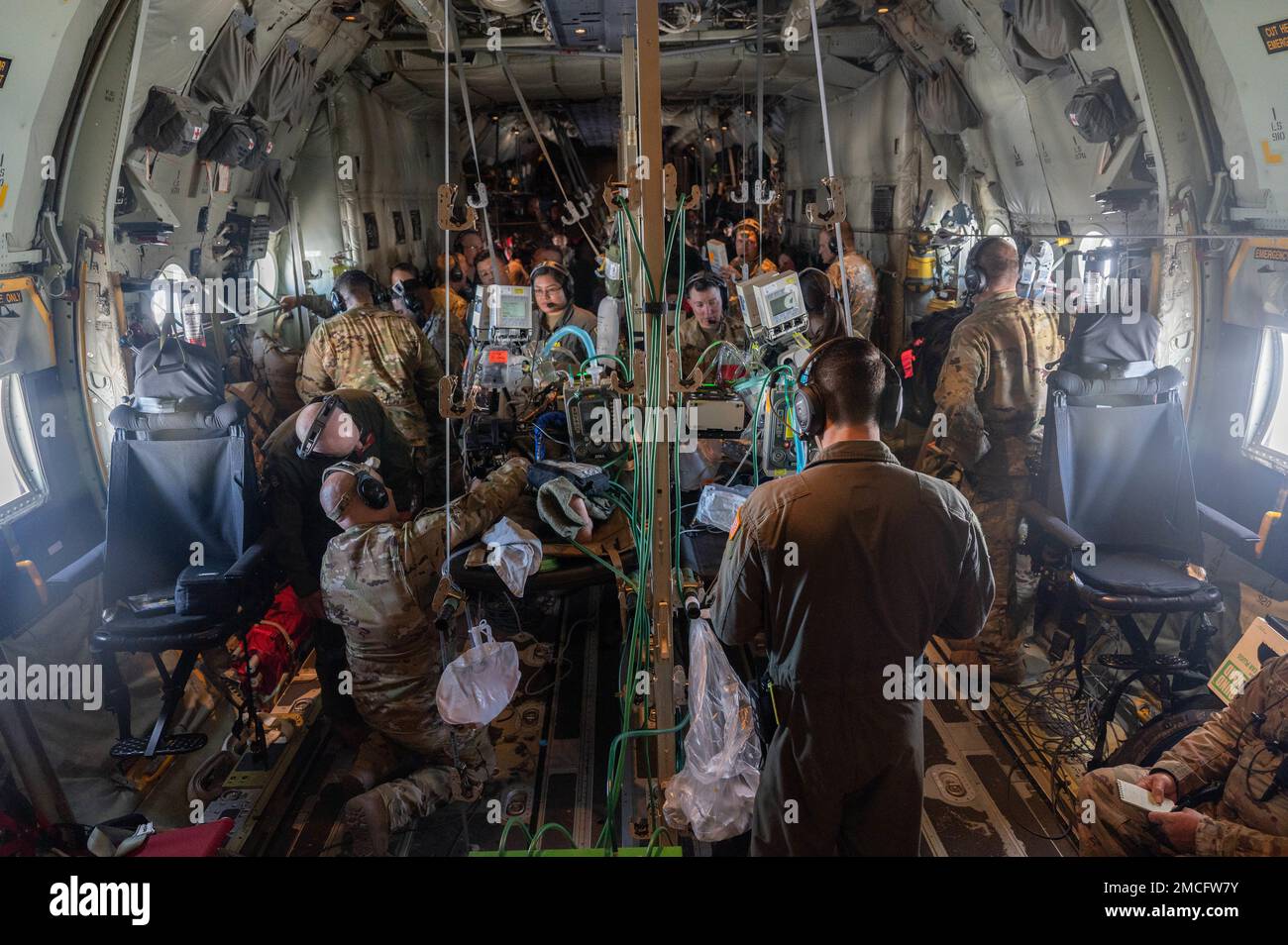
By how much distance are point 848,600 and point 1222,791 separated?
146 cm

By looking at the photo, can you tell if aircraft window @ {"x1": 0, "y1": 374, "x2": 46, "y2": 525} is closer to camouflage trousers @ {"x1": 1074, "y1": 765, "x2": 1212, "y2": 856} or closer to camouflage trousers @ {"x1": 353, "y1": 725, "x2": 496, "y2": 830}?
camouflage trousers @ {"x1": 353, "y1": 725, "x2": 496, "y2": 830}

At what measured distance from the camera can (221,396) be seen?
361cm

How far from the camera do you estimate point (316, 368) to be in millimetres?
4750

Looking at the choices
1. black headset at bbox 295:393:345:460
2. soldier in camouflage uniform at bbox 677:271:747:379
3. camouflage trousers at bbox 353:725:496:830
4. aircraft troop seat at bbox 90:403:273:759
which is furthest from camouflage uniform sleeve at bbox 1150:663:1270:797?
aircraft troop seat at bbox 90:403:273:759

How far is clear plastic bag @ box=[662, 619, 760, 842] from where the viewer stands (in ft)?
8.46

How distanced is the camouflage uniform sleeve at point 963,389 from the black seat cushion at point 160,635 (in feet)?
12.1

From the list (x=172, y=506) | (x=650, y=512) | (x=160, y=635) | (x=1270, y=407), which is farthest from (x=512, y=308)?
(x=1270, y=407)

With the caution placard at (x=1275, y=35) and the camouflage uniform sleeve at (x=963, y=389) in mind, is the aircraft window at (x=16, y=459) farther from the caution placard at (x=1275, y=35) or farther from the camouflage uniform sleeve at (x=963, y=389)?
the caution placard at (x=1275, y=35)

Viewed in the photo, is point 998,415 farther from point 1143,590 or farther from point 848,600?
point 848,600

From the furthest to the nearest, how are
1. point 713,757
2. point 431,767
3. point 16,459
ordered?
point 16,459 → point 431,767 → point 713,757

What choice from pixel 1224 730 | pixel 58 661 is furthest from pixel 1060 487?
pixel 58 661

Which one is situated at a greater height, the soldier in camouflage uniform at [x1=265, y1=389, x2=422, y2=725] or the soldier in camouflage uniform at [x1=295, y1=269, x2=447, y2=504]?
the soldier in camouflage uniform at [x1=295, y1=269, x2=447, y2=504]

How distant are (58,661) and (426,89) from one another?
22.3 feet

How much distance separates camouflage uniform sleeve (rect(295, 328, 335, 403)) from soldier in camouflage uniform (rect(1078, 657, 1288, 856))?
14.9 feet
